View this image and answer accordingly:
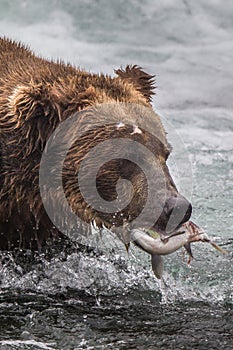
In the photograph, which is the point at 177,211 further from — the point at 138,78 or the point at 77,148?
the point at 138,78

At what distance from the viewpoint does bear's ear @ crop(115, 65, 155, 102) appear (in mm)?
5258

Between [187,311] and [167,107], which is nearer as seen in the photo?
[187,311]

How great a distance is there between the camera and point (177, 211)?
13.3ft

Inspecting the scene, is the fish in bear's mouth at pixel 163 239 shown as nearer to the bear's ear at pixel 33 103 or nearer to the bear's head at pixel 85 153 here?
the bear's head at pixel 85 153

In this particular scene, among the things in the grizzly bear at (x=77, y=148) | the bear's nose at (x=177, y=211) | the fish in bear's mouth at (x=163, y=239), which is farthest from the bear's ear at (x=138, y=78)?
the bear's nose at (x=177, y=211)

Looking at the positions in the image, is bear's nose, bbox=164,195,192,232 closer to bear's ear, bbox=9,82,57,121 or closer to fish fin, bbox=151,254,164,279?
fish fin, bbox=151,254,164,279

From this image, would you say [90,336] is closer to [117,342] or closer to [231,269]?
[117,342]

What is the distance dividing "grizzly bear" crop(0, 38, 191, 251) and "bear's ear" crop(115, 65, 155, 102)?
0.49 m

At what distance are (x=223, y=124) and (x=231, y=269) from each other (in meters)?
5.18

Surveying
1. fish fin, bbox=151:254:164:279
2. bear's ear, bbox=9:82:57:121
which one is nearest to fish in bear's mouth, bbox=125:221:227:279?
fish fin, bbox=151:254:164:279

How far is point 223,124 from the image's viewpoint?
35.1ft

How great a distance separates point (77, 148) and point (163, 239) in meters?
0.77

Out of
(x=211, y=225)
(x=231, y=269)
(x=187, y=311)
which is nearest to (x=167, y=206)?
(x=187, y=311)

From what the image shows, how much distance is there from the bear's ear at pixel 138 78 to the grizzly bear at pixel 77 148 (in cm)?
49
